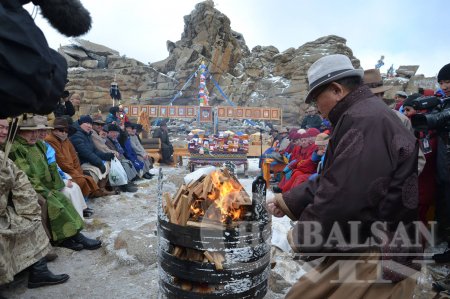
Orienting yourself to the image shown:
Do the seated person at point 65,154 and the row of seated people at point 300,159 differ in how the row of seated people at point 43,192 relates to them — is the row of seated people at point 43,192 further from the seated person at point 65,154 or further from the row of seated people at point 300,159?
the row of seated people at point 300,159

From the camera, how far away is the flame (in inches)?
103

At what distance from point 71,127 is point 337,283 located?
263 inches

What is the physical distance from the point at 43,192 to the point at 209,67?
114ft

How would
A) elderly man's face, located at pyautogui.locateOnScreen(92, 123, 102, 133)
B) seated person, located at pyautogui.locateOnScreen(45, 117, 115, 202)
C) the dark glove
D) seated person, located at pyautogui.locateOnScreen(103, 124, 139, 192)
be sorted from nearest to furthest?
seated person, located at pyautogui.locateOnScreen(45, 117, 115, 202) → the dark glove → elderly man's face, located at pyautogui.locateOnScreen(92, 123, 102, 133) → seated person, located at pyautogui.locateOnScreen(103, 124, 139, 192)

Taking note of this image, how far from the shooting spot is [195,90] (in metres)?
35.2

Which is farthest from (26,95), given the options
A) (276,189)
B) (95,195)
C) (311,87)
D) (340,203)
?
(276,189)

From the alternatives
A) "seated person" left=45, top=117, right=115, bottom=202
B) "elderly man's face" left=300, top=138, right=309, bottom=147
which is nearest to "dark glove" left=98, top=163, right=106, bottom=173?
"seated person" left=45, top=117, right=115, bottom=202

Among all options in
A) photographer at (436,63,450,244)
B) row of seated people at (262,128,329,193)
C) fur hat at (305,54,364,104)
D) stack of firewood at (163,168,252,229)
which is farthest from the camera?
row of seated people at (262,128,329,193)

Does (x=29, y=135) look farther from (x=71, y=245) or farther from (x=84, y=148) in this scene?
(x=84, y=148)

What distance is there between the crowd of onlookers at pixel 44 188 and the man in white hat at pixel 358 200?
1.57 metres

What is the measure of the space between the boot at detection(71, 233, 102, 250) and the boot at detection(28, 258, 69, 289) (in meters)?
0.91

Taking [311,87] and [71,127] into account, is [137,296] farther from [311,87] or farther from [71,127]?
[71,127]

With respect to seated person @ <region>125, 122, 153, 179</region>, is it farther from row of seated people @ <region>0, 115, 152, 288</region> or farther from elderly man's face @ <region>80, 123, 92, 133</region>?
elderly man's face @ <region>80, 123, 92, 133</region>

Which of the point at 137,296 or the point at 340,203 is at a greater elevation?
the point at 340,203
